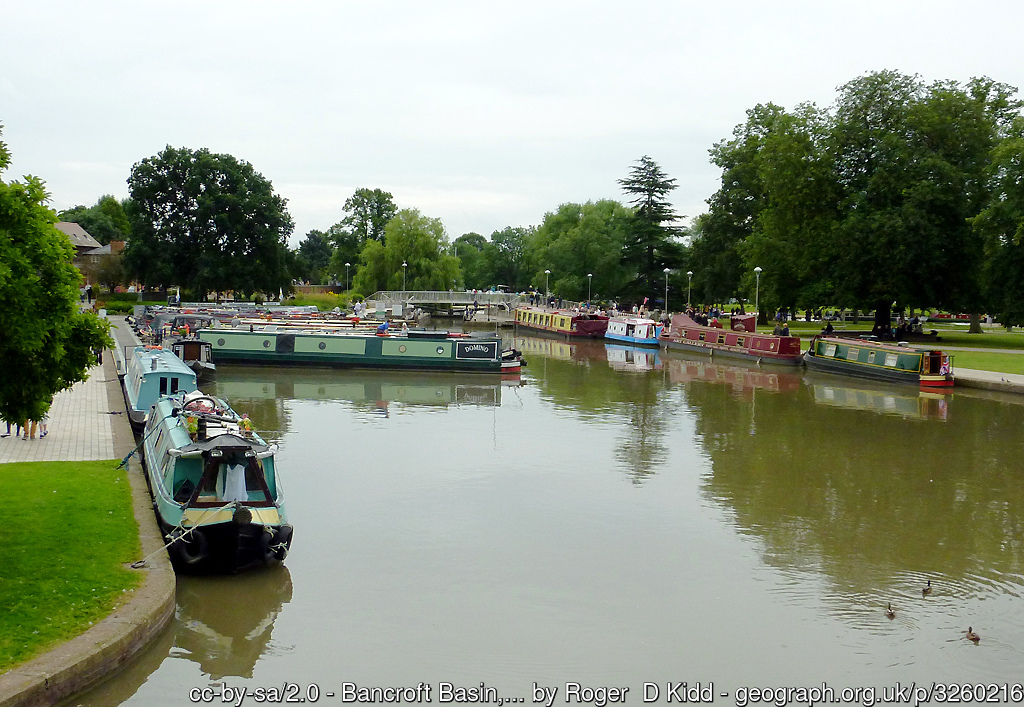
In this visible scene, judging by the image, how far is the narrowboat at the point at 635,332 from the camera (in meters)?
59.7

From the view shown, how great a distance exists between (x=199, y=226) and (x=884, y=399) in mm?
59881

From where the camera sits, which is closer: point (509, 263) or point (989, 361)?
point (989, 361)

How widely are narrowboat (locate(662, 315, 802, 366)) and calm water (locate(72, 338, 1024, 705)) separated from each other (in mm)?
18533

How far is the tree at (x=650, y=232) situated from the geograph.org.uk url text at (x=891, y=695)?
252 ft

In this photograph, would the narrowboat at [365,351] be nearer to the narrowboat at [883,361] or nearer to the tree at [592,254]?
the narrowboat at [883,361]

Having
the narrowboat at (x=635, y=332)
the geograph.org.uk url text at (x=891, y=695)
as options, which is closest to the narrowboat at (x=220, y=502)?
the geograph.org.uk url text at (x=891, y=695)

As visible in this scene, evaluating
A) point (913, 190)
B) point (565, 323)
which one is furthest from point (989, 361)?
point (565, 323)

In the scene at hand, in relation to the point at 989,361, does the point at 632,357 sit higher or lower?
lower

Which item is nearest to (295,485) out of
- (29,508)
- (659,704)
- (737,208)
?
(29,508)

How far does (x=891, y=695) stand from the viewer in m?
9.88

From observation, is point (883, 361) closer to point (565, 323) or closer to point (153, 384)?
point (153, 384)

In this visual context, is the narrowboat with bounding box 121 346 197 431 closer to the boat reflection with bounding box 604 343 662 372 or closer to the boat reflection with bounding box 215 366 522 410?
the boat reflection with bounding box 215 366 522 410

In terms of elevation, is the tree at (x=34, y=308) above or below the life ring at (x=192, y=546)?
above

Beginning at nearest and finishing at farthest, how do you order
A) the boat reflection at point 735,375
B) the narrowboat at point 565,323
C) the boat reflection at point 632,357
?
the boat reflection at point 735,375
the boat reflection at point 632,357
the narrowboat at point 565,323
